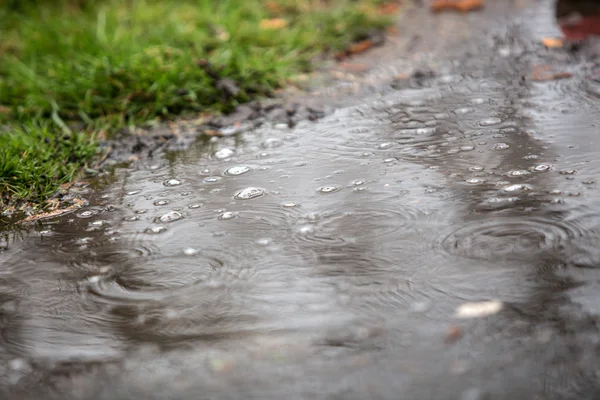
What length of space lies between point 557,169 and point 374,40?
2.56 m

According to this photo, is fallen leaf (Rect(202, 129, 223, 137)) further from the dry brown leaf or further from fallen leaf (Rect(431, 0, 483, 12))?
fallen leaf (Rect(431, 0, 483, 12))

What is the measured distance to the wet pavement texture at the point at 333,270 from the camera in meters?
1.58

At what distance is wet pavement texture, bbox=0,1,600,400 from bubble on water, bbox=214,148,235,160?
0.01 metres

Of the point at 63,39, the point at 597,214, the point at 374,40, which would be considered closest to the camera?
the point at 597,214

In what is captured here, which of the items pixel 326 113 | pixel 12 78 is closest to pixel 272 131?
pixel 326 113

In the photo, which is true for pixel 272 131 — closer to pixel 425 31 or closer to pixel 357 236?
pixel 357 236

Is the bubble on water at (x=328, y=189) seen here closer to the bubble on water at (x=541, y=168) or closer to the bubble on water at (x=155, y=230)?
the bubble on water at (x=155, y=230)

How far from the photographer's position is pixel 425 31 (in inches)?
191

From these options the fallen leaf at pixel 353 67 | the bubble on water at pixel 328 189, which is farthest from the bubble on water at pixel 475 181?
the fallen leaf at pixel 353 67

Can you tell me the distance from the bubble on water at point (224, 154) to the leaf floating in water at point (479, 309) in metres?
1.61

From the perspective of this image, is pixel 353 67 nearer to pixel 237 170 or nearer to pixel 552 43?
pixel 552 43

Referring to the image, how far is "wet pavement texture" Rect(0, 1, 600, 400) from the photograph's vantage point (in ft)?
5.18

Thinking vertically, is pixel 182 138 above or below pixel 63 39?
below

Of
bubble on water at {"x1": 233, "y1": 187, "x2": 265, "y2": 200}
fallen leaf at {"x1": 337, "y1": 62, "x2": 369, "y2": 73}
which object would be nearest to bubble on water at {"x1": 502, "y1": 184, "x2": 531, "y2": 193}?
bubble on water at {"x1": 233, "y1": 187, "x2": 265, "y2": 200}
